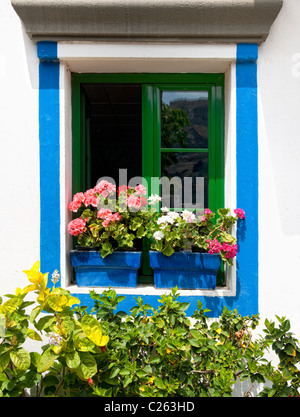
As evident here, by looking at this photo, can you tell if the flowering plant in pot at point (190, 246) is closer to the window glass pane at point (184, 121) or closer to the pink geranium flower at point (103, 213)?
the pink geranium flower at point (103, 213)

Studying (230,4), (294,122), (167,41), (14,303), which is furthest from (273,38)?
(14,303)

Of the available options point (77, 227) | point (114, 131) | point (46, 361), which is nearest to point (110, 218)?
point (77, 227)

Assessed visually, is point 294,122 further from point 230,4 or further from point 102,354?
point 102,354

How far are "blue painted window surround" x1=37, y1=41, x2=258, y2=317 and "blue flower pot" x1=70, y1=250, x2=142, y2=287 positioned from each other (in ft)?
0.37

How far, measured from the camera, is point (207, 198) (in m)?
2.63

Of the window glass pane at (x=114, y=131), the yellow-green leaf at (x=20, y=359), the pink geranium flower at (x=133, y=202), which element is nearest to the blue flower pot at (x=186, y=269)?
the pink geranium flower at (x=133, y=202)

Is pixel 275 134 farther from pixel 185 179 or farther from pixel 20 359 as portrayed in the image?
pixel 20 359

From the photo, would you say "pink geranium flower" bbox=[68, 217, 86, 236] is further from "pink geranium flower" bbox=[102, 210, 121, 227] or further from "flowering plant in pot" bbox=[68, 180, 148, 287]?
"pink geranium flower" bbox=[102, 210, 121, 227]

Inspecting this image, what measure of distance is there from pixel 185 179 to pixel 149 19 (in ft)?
3.74

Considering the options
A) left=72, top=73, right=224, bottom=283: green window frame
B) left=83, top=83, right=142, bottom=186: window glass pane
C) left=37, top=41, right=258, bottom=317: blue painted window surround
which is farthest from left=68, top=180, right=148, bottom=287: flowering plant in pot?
left=83, top=83, right=142, bottom=186: window glass pane

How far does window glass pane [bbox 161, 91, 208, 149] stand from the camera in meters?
2.64

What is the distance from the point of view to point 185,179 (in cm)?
265

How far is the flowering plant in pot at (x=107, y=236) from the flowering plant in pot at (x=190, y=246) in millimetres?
158

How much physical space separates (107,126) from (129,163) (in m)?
1.32
